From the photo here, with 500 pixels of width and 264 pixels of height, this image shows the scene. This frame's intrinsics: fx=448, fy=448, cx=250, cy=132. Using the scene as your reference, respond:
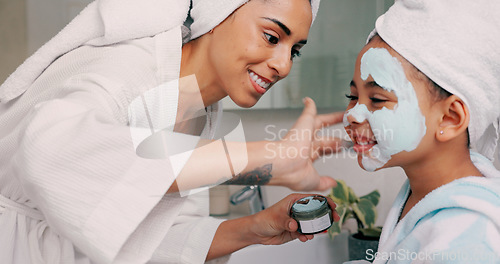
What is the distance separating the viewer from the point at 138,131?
0.49 meters

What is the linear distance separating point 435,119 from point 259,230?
1.02ft

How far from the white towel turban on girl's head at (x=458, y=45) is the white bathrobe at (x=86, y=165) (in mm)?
310

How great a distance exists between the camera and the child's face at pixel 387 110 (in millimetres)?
582

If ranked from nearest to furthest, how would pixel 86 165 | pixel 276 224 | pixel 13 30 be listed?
pixel 86 165 < pixel 276 224 < pixel 13 30

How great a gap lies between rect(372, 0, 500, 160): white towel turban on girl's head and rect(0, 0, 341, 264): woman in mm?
141

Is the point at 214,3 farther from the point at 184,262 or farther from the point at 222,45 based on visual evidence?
the point at 184,262

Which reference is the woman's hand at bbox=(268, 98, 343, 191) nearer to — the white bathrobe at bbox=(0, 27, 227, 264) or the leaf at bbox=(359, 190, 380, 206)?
the white bathrobe at bbox=(0, 27, 227, 264)

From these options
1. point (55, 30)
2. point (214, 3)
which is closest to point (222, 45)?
point (214, 3)

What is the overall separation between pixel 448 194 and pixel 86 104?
448 mm

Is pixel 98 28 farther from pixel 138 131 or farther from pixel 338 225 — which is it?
pixel 338 225

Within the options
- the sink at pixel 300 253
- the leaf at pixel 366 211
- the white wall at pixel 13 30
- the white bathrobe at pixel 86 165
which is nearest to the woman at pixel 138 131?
the white bathrobe at pixel 86 165

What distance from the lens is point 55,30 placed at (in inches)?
40.9

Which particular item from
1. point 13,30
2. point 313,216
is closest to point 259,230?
point 313,216

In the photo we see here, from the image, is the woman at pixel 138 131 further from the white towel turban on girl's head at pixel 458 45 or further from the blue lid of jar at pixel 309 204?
the white towel turban on girl's head at pixel 458 45
